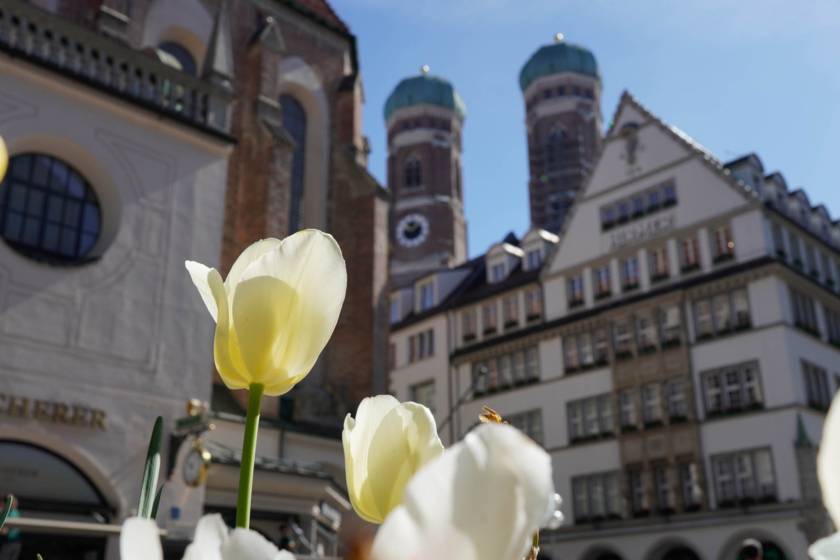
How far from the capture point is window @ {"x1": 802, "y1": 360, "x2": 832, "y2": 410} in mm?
26141

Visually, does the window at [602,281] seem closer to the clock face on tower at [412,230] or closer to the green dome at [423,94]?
the clock face on tower at [412,230]

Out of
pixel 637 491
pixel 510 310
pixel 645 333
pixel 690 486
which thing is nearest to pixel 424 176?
pixel 510 310

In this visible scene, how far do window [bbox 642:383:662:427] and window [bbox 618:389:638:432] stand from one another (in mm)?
356

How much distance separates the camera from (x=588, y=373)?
31188 mm

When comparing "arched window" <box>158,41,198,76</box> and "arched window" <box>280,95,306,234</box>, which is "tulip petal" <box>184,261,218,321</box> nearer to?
"arched window" <box>158,41,198,76</box>

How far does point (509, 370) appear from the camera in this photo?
112 ft

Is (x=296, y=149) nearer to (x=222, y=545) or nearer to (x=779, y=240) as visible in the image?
(x=779, y=240)

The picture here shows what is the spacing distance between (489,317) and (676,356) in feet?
30.0

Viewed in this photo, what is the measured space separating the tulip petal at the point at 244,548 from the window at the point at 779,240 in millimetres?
29381

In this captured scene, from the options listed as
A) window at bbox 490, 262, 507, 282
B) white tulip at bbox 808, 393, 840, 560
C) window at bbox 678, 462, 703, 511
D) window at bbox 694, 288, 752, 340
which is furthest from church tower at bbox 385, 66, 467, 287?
white tulip at bbox 808, 393, 840, 560

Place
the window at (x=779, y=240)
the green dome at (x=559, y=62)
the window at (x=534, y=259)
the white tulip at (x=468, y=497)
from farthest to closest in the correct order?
the green dome at (x=559, y=62), the window at (x=534, y=259), the window at (x=779, y=240), the white tulip at (x=468, y=497)

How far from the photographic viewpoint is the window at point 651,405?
28.5 m

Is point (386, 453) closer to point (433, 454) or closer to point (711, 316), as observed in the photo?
point (433, 454)

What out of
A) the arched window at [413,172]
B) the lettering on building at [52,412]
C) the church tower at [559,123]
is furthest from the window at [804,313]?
the arched window at [413,172]
